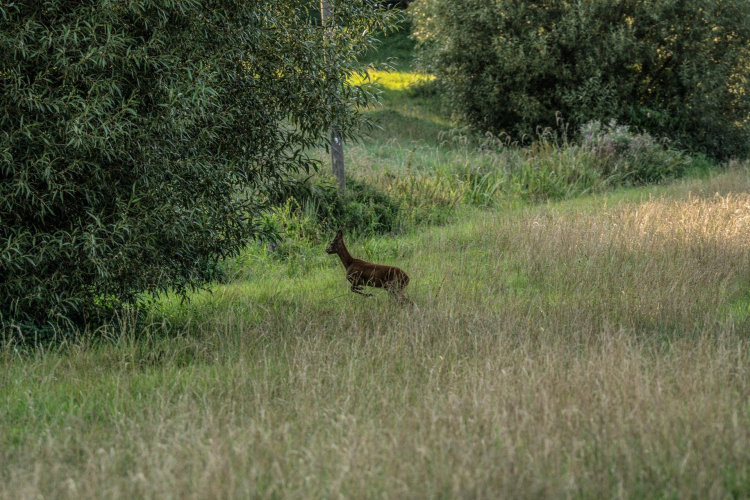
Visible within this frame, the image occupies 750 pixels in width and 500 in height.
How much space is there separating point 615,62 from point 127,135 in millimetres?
18408

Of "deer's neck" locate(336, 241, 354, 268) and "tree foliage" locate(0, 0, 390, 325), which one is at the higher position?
"tree foliage" locate(0, 0, 390, 325)

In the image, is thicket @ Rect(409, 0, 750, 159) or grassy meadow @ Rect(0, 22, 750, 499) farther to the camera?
thicket @ Rect(409, 0, 750, 159)

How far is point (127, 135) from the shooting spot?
267 inches

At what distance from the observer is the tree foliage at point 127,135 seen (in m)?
6.52

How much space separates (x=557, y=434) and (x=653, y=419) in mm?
673

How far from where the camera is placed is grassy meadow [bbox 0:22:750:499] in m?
4.09

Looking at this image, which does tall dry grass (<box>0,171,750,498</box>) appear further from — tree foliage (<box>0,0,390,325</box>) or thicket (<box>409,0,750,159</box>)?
thicket (<box>409,0,750,159</box>)

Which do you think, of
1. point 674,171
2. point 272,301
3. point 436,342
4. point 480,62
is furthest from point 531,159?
point 436,342

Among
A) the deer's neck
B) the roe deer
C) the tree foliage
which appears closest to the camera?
the tree foliage

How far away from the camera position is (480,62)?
76.8 feet

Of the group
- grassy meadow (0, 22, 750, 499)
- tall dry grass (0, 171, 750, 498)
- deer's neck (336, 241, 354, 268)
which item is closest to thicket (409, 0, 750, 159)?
grassy meadow (0, 22, 750, 499)

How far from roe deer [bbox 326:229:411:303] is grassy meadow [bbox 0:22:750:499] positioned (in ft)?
1.01

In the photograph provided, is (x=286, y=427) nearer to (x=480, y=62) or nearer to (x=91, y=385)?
(x=91, y=385)

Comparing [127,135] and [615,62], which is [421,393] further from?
[615,62]
